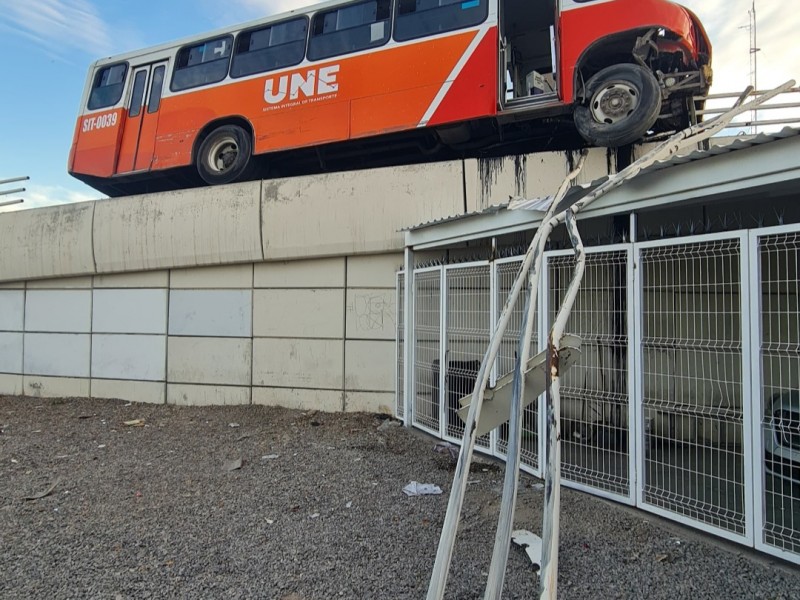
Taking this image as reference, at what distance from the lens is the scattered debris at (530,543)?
2700 mm

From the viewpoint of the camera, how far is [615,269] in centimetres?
412

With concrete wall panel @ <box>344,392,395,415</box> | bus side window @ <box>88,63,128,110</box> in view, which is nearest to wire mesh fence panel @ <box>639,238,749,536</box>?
concrete wall panel @ <box>344,392,395,415</box>

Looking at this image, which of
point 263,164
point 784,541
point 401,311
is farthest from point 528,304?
point 263,164

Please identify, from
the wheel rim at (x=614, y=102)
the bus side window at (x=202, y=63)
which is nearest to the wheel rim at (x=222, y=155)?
the bus side window at (x=202, y=63)

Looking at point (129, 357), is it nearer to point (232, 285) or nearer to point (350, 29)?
point (232, 285)

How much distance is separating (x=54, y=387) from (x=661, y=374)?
813 cm

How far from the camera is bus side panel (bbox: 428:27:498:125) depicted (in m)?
5.93

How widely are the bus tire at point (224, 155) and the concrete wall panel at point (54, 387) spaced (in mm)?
3587

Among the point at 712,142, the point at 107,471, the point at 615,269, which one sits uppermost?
the point at 712,142

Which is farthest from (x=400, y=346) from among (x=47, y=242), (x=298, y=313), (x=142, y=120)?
(x=142, y=120)

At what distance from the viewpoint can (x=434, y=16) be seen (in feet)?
20.6

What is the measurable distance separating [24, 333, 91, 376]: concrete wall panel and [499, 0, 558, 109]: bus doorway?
269 inches

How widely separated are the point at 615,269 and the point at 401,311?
101 inches

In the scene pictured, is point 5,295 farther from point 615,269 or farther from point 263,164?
point 615,269
